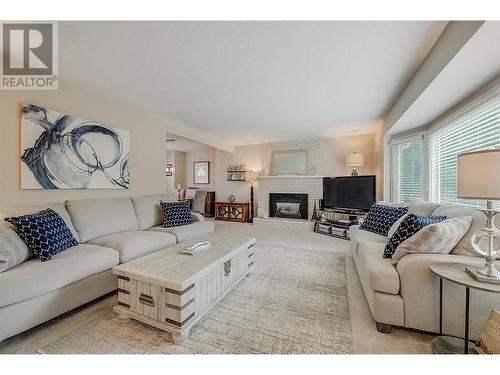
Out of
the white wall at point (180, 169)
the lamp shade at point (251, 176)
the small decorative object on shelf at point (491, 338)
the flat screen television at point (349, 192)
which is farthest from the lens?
the white wall at point (180, 169)

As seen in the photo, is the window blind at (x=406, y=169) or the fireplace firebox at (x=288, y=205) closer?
the window blind at (x=406, y=169)

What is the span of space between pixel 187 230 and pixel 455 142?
3.76 meters

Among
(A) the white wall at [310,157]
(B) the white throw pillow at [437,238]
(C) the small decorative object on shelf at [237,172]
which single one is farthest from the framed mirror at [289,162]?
(B) the white throw pillow at [437,238]

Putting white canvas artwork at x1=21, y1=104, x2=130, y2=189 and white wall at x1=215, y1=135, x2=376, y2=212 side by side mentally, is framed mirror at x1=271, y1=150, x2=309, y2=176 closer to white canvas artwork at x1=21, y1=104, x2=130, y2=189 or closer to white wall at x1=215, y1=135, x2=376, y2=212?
white wall at x1=215, y1=135, x2=376, y2=212

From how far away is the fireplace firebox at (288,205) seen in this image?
586 cm

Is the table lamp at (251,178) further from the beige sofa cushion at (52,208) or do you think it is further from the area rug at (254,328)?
the beige sofa cushion at (52,208)

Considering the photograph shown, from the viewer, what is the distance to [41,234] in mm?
1746

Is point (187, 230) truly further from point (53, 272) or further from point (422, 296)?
point (422, 296)

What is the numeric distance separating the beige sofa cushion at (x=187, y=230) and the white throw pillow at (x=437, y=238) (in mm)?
2447

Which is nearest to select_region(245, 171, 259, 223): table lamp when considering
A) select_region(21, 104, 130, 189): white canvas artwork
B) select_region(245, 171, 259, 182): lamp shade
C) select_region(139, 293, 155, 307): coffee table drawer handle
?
select_region(245, 171, 259, 182): lamp shade

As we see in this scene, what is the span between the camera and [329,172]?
562cm

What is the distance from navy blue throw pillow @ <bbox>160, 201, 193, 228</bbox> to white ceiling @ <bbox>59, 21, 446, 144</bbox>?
5.15ft
